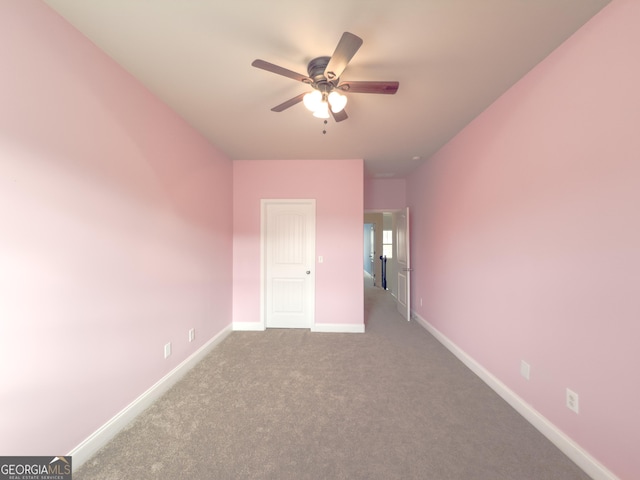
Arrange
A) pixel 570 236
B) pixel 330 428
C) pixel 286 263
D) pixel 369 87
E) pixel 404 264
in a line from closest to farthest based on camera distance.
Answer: pixel 570 236, pixel 369 87, pixel 330 428, pixel 286 263, pixel 404 264

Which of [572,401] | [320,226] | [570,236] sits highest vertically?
[320,226]

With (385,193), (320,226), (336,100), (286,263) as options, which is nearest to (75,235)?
(336,100)

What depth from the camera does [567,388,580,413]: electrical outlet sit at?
4.68 ft

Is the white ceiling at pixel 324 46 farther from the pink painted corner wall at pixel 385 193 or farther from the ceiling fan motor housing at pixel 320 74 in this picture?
the pink painted corner wall at pixel 385 193

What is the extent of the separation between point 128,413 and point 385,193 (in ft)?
15.2

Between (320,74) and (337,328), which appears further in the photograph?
(337,328)

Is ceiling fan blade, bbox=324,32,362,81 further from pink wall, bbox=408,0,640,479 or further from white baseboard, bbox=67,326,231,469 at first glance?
white baseboard, bbox=67,326,231,469

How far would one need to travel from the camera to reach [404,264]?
4.26 metres

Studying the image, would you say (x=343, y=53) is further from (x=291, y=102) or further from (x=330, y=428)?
(x=330, y=428)

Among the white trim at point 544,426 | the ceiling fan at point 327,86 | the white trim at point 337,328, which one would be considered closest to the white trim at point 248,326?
the white trim at point 337,328

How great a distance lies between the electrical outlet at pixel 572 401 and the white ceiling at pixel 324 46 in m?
2.24

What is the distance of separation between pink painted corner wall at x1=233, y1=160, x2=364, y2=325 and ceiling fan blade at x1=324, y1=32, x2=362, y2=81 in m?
2.03

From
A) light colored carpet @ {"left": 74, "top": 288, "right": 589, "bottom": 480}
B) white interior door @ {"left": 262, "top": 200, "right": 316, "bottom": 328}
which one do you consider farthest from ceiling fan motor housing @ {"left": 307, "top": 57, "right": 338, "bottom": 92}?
light colored carpet @ {"left": 74, "top": 288, "right": 589, "bottom": 480}

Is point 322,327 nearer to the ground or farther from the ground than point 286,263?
nearer to the ground
